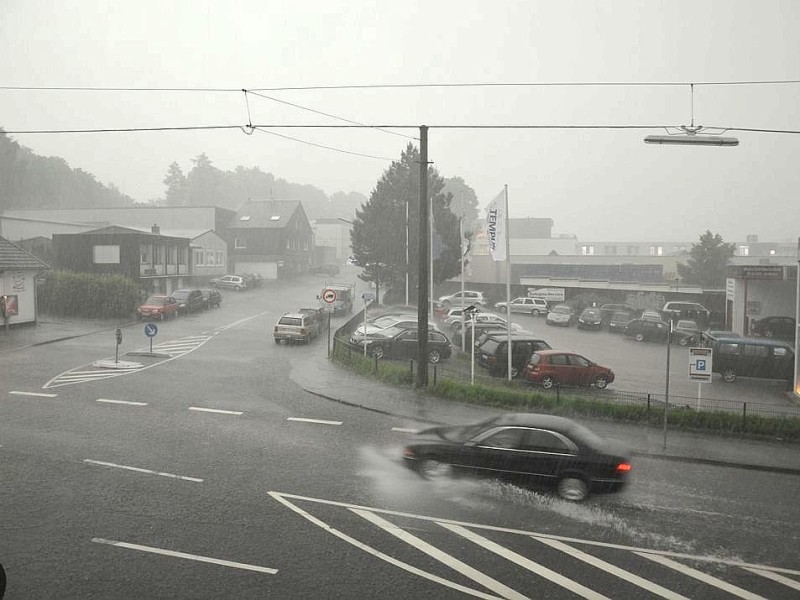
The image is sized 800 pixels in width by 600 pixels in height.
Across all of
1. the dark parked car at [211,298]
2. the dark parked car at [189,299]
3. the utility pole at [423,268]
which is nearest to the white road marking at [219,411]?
the utility pole at [423,268]

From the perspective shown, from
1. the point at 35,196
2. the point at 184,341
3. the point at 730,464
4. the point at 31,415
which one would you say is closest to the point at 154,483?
the point at 31,415

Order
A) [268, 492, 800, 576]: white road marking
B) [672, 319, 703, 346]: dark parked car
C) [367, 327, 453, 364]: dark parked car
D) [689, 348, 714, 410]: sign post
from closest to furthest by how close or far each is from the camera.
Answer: [268, 492, 800, 576]: white road marking, [689, 348, 714, 410]: sign post, [367, 327, 453, 364]: dark parked car, [672, 319, 703, 346]: dark parked car

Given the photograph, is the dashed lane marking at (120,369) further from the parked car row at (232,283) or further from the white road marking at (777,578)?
the parked car row at (232,283)

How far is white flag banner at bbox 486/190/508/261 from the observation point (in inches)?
902

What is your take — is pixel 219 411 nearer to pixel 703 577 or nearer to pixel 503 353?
pixel 503 353

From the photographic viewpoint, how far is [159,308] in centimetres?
3766

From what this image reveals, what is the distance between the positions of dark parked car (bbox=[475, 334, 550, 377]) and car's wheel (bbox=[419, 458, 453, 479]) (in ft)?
36.9

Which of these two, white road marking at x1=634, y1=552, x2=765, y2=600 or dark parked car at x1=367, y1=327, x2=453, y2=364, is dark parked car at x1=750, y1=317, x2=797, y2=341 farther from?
white road marking at x1=634, y1=552, x2=765, y2=600

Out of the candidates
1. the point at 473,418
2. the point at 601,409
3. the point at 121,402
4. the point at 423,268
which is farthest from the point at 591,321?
the point at 121,402

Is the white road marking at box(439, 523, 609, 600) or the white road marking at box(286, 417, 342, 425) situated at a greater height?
the white road marking at box(286, 417, 342, 425)

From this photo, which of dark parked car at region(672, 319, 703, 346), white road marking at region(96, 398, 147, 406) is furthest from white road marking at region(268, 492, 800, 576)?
dark parked car at region(672, 319, 703, 346)

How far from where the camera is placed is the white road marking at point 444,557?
7.86 metres

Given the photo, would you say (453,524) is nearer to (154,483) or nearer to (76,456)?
(154,483)

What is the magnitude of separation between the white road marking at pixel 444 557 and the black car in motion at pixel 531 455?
232 centimetres
